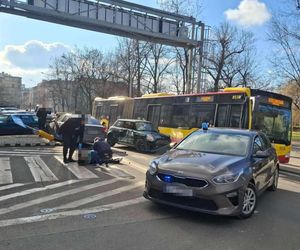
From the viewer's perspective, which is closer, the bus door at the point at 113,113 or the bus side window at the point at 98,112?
the bus door at the point at 113,113

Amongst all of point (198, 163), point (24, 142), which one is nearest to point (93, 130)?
point (24, 142)

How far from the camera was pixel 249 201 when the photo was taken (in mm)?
7016

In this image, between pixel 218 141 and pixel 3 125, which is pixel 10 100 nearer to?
pixel 3 125

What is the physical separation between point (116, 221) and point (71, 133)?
728 centimetres

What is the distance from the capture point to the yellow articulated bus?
48.1 feet

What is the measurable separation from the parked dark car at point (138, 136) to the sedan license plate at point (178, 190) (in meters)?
11.3

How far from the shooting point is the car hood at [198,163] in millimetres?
6574

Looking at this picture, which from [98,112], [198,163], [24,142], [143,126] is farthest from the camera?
[98,112]

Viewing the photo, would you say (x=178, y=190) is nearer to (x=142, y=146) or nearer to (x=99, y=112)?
(x=142, y=146)

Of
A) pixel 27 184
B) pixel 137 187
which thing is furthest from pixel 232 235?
pixel 27 184

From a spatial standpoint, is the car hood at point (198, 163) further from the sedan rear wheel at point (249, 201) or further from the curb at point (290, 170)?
the curb at point (290, 170)

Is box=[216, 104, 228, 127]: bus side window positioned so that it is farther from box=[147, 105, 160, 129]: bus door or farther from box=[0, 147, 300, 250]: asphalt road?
box=[0, 147, 300, 250]: asphalt road

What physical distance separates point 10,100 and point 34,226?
12566 centimetres

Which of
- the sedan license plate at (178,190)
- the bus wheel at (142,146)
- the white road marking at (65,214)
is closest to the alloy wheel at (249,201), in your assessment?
the sedan license plate at (178,190)
